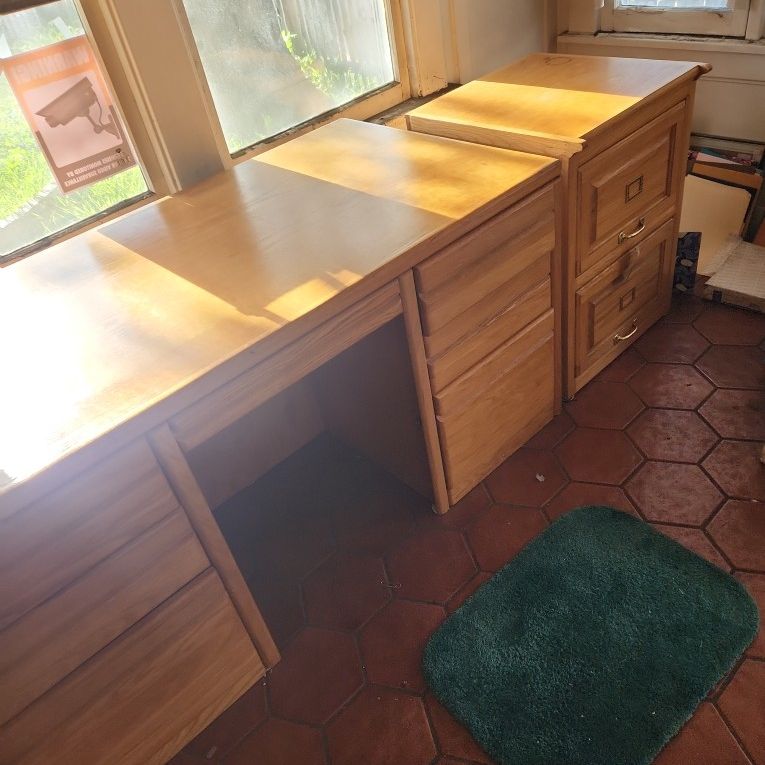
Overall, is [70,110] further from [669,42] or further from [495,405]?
[669,42]

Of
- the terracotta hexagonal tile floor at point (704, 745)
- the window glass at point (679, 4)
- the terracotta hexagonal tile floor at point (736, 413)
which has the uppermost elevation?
the window glass at point (679, 4)

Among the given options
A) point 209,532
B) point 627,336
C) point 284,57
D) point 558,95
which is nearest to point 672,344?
point 627,336

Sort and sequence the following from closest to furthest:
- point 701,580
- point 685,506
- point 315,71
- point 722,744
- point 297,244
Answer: point 722,744 < point 297,244 < point 701,580 < point 685,506 < point 315,71

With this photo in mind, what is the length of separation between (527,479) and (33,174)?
4.42ft

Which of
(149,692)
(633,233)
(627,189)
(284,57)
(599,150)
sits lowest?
(149,692)

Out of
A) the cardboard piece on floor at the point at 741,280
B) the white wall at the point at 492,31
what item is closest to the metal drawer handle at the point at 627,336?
the cardboard piece on floor at the point at 741,280

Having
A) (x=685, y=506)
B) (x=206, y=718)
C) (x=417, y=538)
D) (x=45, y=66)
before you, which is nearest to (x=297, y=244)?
(x=45, y=66)

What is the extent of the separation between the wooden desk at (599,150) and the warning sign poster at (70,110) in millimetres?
736

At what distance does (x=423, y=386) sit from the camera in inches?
58.7

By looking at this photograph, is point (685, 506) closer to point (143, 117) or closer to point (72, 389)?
point (72, 389)

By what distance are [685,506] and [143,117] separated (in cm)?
153

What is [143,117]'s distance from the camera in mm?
1549

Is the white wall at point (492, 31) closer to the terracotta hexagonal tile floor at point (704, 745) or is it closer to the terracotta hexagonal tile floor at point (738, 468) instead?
the terracotta hexagonal tile floor at point (738, 468)

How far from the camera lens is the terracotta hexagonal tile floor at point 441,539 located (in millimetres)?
1336
